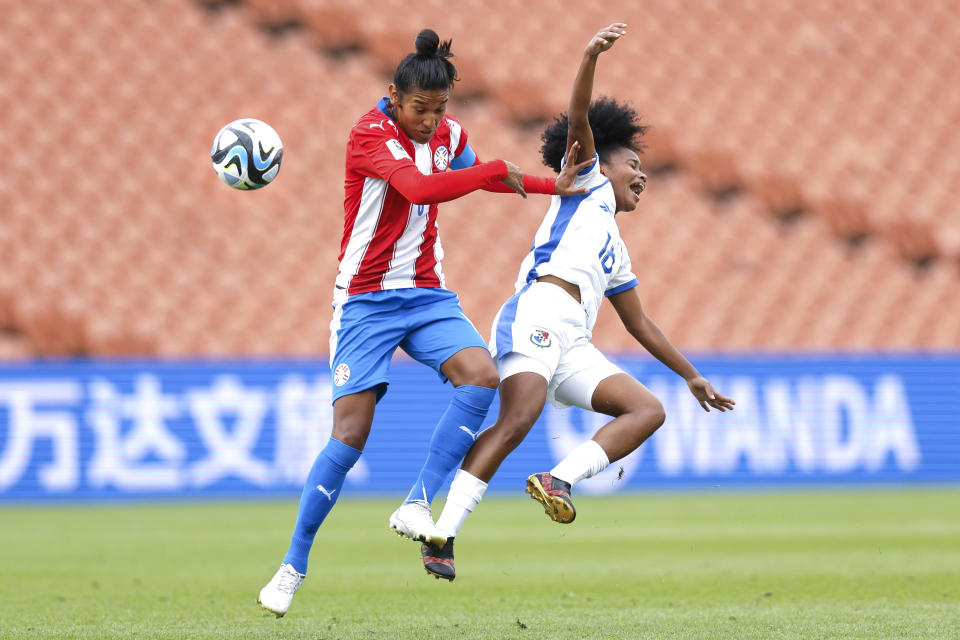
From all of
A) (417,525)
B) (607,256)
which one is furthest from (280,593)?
(607,256)

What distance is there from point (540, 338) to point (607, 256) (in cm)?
49

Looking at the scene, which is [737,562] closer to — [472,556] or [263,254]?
[472,556]

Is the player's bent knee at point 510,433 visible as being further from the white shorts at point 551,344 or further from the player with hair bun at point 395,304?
the white shorts at point 551,344

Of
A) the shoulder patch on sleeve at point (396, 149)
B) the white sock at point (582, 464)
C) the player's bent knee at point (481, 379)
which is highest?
the shoulder patch on sleeve at point (396, 149)

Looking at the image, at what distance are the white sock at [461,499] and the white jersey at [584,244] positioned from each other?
2.98ft

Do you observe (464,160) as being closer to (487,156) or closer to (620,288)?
(620,288)

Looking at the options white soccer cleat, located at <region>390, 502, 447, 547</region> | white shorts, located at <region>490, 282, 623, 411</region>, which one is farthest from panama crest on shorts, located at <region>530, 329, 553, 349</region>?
white soccer cleat, located at <region>390, 502, 447, 547</region>

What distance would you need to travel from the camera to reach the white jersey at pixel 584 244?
17.4 feet

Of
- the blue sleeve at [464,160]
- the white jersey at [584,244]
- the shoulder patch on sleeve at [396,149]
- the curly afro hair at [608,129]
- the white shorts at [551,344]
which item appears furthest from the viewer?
the curly afro hair at [608,129]

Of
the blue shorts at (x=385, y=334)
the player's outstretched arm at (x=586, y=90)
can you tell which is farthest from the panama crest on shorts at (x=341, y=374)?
the player's outstretched arm at (x=586, y=90)

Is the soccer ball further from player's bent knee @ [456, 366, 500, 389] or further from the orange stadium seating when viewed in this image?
the orange stadium seating

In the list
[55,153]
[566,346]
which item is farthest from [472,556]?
[55,153]

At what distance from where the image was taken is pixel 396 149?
16.2 ft

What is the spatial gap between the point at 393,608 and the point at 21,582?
7.72 feet
